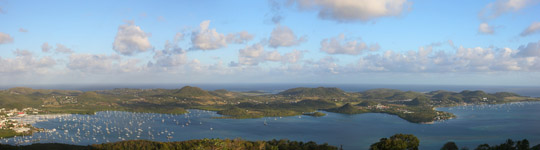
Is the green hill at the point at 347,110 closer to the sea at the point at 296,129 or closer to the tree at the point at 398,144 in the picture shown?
Answer: the sea at the point at 296,129

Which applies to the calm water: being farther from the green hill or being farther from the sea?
the green hill

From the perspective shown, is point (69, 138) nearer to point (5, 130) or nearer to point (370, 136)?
point (5, 130)

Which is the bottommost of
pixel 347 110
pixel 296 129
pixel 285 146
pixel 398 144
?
pixel 296 129

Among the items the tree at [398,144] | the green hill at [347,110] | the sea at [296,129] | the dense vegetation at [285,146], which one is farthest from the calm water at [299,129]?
the tree at [398,144]

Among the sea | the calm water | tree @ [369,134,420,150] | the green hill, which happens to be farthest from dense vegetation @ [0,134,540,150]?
the green hill

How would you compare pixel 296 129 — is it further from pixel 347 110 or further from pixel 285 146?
pixel 347 110

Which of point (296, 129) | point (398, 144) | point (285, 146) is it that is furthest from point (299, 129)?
point (398, 144)

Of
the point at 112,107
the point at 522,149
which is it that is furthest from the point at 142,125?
the point at 522,149

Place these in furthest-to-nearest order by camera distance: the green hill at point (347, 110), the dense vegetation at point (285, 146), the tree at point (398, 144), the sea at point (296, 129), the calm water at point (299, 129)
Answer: the green hill at point (347, 110) → the calm water at point (299, 129) → the sea at point (296, 129) → the dense vegetation at point (285, 146) → the tree at point (398, 144)
